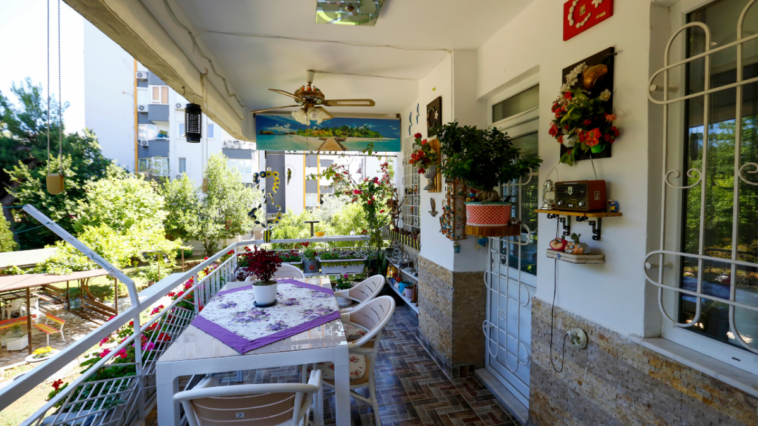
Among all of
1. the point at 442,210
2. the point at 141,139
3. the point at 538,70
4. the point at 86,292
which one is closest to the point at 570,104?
the point at 538,70

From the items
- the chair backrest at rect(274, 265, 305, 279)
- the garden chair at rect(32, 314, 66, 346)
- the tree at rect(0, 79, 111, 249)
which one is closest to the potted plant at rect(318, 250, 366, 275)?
the chair backrest at rect(274, 265, 305, 279)

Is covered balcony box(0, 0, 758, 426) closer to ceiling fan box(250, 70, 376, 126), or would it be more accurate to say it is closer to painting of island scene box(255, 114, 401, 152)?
ceiling fan box(250, 70, 376, 126)

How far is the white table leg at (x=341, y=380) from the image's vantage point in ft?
5.39

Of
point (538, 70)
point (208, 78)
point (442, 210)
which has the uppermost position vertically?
point (208, 78)

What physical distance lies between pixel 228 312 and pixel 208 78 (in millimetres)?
2385

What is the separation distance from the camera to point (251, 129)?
502 cm

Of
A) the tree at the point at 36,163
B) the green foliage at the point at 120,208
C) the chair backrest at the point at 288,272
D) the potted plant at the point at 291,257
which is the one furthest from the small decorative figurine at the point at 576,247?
the tree at the point at 36,163

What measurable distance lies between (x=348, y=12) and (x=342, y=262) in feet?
12.0

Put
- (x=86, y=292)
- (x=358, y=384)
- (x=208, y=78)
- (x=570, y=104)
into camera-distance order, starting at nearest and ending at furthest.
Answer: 1. (x=570, y=104)
2. (x=358, y=384)
3. (x=208, y=78)
4. (x=86, y=292)

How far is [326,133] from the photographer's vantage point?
5.04 metres

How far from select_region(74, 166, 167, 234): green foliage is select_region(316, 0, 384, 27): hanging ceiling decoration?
945cm

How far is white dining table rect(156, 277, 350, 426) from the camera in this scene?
4.91ft

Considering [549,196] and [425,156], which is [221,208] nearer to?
[425,156]

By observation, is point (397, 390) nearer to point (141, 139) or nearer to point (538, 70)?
point (538, 70)
